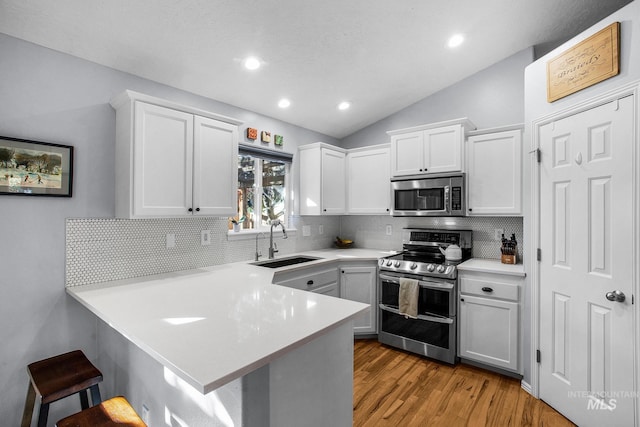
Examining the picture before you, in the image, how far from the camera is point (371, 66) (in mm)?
2861

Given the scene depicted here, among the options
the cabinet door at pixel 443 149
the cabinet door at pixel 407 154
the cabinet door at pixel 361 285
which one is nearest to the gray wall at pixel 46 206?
the cabinet door at pixel 361 285

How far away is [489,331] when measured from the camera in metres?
2.65

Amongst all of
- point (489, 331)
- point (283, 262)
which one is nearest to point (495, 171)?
point (489, 331)

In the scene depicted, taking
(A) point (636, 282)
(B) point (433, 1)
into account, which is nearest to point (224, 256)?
(B) point (433, 1)

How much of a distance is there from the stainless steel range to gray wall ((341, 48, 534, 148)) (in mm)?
1279

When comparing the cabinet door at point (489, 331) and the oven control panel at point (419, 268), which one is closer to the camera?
the cabinet door at point (489, 331)

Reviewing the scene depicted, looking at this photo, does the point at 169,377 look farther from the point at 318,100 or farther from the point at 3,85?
the point at 318,100

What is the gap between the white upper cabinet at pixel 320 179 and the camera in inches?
143

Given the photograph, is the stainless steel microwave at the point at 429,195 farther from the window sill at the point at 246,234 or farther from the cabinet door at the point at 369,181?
the window sill at the point at 246,234

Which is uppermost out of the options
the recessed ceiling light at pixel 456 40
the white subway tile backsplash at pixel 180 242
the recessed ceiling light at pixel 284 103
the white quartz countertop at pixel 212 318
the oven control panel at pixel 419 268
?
the recessed ceiling light at pixel 456 40

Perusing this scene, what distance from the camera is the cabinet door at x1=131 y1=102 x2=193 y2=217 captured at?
78.7 inches

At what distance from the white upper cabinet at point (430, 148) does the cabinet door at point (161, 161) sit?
2218 mm

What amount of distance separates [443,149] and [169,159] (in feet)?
8.47

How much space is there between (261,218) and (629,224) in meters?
3.00
